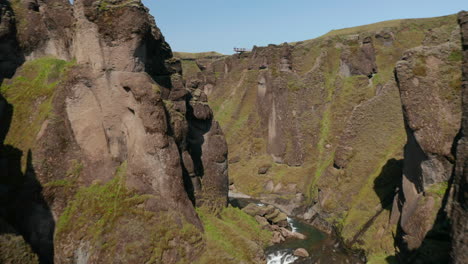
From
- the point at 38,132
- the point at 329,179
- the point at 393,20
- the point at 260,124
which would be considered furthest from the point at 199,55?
the point at 38,132

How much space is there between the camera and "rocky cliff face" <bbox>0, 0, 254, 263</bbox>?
22.5 metres

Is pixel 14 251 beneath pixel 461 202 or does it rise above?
beneath

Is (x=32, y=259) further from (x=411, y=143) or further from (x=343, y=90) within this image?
(x=343, y=90)

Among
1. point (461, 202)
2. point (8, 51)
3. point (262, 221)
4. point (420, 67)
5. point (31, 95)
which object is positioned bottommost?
point (262, 221)

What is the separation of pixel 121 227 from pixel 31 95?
12868mm

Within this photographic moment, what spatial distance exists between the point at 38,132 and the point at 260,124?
148ft

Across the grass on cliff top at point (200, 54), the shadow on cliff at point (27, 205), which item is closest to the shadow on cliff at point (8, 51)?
the shadow on cliff at point (27, 205)

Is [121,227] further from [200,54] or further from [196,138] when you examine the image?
[200,54]

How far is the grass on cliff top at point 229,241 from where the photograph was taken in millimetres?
23969

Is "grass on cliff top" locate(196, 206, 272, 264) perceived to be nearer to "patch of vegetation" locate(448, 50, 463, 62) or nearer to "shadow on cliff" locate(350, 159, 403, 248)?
"shadow on cliff" locate(350, 159, 403, 248)

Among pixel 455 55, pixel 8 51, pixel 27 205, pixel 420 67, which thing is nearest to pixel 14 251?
pixel 27 205

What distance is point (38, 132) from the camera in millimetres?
24109

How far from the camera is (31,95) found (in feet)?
85.1

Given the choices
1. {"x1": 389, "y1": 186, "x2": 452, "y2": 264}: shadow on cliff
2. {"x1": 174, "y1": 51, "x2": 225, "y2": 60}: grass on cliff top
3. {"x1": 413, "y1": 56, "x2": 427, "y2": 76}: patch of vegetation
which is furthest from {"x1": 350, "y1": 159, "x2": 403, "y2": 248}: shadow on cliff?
{"x1": 174, "y1": 51, "x2": 225, "y2": 60}: grass on cliff top
